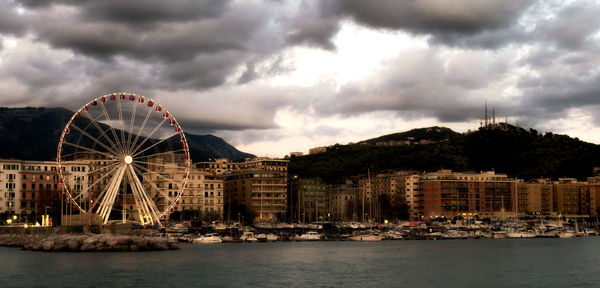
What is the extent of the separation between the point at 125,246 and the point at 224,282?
37.8 metres

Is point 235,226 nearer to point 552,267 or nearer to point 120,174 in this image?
point 120,174

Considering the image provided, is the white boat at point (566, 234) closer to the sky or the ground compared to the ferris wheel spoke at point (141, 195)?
closer to the ground

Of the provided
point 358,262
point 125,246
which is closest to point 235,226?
point 125,246

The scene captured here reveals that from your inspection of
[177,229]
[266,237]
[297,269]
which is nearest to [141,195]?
[177,229]

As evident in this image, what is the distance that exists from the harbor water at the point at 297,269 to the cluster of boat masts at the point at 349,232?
38.5 metres

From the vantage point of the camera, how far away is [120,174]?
373 feet

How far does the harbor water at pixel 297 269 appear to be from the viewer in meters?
70.7

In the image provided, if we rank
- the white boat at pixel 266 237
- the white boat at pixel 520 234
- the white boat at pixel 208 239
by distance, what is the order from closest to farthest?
the white boat at pixel 208 239
the white boat at pixel 266 237
the white boat at pixel 520 234

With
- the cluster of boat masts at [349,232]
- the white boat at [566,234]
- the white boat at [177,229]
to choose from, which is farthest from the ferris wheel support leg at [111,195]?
the white boat at [566,234]

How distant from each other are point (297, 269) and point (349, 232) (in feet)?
302

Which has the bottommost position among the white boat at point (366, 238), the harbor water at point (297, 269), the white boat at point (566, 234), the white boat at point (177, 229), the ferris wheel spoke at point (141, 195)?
the white boat at point (566, 234)

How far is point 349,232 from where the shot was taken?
17550 centimetres

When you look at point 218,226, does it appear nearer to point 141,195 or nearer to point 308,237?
point 308,237

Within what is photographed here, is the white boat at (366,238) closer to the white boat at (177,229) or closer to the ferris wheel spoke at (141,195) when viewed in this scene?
the white boat at (177,229)
